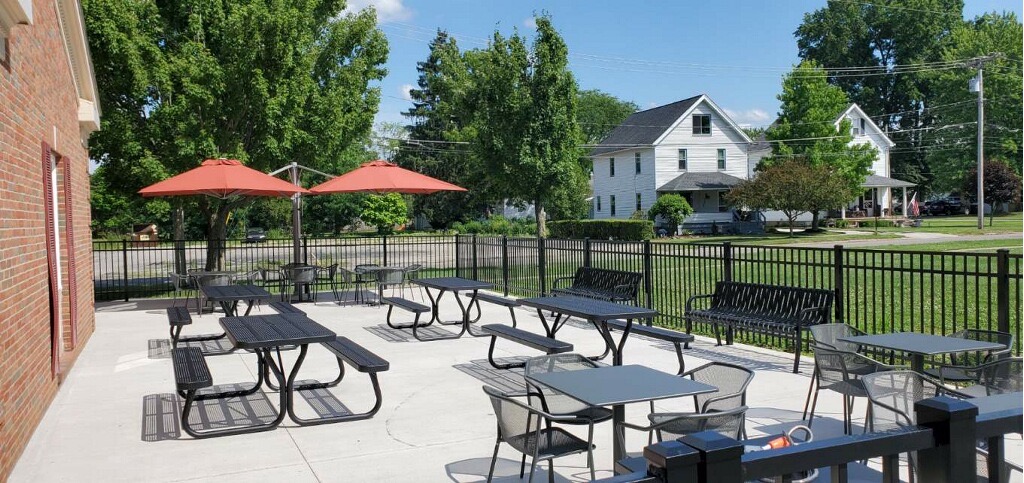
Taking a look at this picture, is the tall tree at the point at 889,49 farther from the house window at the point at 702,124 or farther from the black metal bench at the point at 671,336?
the black metal bench at the point at 671,336

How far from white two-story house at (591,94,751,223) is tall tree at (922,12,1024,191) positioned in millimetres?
23481

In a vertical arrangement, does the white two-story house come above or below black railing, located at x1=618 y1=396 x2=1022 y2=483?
above

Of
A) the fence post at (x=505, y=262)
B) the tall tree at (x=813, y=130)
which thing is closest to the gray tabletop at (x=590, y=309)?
the fence post at (x=505, y=262)

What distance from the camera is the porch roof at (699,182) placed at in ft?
148

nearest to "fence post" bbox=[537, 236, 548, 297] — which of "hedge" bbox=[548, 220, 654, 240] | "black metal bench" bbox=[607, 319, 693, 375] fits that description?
"black metal bench" bbox=[607, 319, 693, 375]

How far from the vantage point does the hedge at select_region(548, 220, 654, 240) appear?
131 feet

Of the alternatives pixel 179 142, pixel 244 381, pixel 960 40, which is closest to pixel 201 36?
pixel 179 142

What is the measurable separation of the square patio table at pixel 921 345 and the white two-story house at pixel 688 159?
38768mm

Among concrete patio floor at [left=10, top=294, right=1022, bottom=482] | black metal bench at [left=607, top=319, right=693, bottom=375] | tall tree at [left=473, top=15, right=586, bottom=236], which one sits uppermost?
tall tree at [left=473, top=15, right=586, bottom=236]

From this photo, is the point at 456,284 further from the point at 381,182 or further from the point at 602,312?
the point at 602,312

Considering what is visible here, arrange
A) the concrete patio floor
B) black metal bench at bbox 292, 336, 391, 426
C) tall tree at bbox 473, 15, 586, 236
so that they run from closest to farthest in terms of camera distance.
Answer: the concrete patio floor, black metal bench at bbox 292, 336, 391, 426, tall tree at bbox 473, 15, 586, 236

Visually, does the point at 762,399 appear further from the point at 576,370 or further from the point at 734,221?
the point at 734,221

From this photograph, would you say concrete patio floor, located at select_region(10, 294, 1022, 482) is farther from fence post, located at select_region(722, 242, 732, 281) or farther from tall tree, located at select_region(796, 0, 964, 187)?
tall tree, located at select_region(796, 0, 964, 187)

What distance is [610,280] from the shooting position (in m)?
12.2
